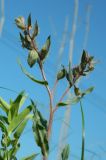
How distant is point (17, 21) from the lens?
750 mm

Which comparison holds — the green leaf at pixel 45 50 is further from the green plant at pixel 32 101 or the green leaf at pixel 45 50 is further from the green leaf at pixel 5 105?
the green leaf at pixel 5 105

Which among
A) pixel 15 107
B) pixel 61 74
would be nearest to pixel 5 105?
pixel 15 107

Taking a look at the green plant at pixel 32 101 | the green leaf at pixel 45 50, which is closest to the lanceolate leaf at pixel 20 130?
the green plant at pixel 32 101

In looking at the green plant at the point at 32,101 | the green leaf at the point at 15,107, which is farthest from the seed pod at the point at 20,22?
the green leaf at the point at 15,107

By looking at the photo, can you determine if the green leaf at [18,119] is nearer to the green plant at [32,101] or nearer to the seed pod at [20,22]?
the green plant at [32,101]

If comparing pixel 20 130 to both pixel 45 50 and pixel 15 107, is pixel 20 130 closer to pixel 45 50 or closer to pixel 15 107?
pixel 15 107

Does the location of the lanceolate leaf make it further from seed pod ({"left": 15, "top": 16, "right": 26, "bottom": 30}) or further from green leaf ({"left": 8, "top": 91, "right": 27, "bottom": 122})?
seed pod ({"left": 15, "top": 16, "right": 26, "bottom": 30})

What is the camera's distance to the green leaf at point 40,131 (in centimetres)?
70

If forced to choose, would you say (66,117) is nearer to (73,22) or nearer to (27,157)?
(73,22)

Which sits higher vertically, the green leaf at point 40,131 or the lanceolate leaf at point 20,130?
the lanceolate leaf at point 20,130

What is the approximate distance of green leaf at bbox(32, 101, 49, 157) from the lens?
699 mm

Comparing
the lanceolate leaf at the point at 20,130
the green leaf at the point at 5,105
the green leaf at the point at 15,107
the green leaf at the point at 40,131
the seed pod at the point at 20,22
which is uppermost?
the seed pod at the point at 20,22

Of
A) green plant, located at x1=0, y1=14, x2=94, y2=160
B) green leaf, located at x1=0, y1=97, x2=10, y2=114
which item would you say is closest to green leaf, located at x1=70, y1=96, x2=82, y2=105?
green plant, located at x1=0, y1=14, x2=94, y2=160

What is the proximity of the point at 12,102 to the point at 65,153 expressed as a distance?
0.14m
